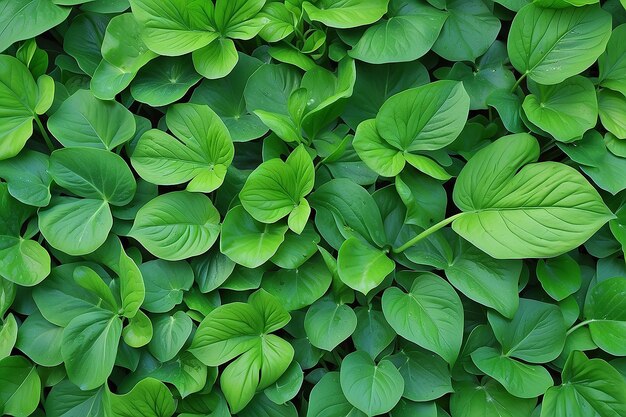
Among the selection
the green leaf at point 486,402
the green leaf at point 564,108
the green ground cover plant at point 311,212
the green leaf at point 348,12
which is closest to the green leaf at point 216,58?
the green ground cover plant at point 311,212

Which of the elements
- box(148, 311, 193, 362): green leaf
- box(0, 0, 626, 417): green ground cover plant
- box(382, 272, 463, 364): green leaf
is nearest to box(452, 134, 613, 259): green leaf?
box(0, 0, 626, 417): green ground cover plant

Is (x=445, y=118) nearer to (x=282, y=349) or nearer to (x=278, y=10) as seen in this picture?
(x=278, y=10)

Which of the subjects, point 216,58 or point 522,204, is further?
point 216,58

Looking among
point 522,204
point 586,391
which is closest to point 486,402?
point 586,391

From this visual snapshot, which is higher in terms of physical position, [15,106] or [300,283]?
[15,106]

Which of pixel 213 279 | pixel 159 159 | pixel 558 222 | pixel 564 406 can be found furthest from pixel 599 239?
pixel 159 159

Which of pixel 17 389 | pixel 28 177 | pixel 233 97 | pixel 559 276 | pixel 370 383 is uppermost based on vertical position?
pixel 233 97

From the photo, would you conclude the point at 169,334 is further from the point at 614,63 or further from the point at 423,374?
the point at 614,63
